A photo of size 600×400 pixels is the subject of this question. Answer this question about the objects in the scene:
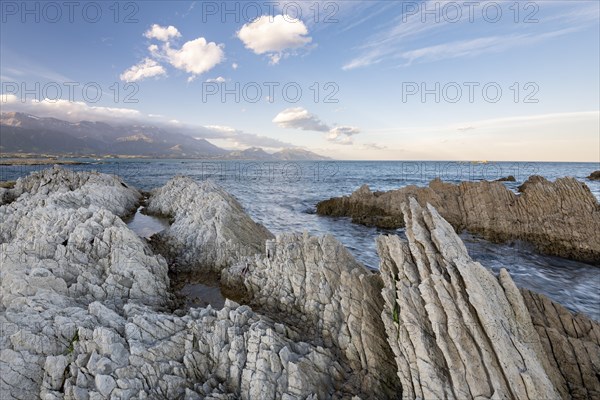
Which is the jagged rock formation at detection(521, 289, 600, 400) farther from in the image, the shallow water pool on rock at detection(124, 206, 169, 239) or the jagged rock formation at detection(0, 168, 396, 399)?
the shallow water pool on rock at detection(124, 206, 169, 239)

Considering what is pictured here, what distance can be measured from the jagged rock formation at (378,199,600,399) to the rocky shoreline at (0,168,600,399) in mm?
30

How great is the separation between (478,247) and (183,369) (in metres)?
22.8

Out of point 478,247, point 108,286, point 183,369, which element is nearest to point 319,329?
point 183,369

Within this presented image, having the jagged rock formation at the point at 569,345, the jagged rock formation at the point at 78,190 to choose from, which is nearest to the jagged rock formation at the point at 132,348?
the jagged rock formation at the point at 569,345

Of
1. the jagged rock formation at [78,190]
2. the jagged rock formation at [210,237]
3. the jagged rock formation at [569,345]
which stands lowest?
the jagged rock formation at [569,345]

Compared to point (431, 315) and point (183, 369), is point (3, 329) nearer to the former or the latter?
point (183, 369)

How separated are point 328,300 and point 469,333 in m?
4.49

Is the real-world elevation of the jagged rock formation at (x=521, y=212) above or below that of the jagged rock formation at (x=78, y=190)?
below

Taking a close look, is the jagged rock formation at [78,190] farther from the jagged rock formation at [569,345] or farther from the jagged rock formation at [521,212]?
the jagged rock formation at [569,345]

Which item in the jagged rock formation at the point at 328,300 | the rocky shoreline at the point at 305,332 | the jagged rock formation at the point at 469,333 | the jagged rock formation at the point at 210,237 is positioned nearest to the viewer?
the jagged rock formation at the point at 469,333

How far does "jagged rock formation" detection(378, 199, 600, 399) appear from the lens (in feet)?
20.5

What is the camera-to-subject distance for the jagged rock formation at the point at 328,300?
26.9ft

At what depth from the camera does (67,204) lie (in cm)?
1992

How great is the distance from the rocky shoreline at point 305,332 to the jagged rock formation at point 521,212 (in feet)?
55.5
